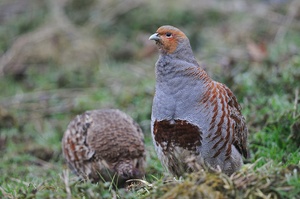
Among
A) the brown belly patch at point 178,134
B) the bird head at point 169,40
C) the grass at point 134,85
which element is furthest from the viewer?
the bird head at point 169,40

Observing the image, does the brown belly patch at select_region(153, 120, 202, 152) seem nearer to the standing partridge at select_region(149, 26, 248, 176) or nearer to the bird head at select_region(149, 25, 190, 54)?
the standing partridge at select_region(149, 26, 248, 176)

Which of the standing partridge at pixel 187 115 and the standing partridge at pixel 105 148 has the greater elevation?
the standing partridge at pixel 187 115

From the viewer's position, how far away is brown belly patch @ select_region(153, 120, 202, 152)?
4547 mm

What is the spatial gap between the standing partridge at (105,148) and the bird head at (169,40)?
1.33 meters

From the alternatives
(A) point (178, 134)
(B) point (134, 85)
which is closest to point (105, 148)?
(A) point (178, 134)

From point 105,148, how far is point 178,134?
1402mm

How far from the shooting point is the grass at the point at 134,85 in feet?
12.7

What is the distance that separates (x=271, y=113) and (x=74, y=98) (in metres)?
3.65

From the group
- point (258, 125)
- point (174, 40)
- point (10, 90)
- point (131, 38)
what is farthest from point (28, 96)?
point (174, 40)

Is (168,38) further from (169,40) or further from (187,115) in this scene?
(187,115)

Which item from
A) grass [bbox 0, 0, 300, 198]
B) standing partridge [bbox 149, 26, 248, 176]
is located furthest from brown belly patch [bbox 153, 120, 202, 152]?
grass [bbox 0, 0, 300, 198]

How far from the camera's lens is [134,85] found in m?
8.98

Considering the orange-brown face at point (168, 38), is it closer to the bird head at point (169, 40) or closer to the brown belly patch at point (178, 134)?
the bird head at point (169, 40)

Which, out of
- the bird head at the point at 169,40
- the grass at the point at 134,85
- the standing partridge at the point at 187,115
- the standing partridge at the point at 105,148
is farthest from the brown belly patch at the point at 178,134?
the standing partridge at the point at 105,148
